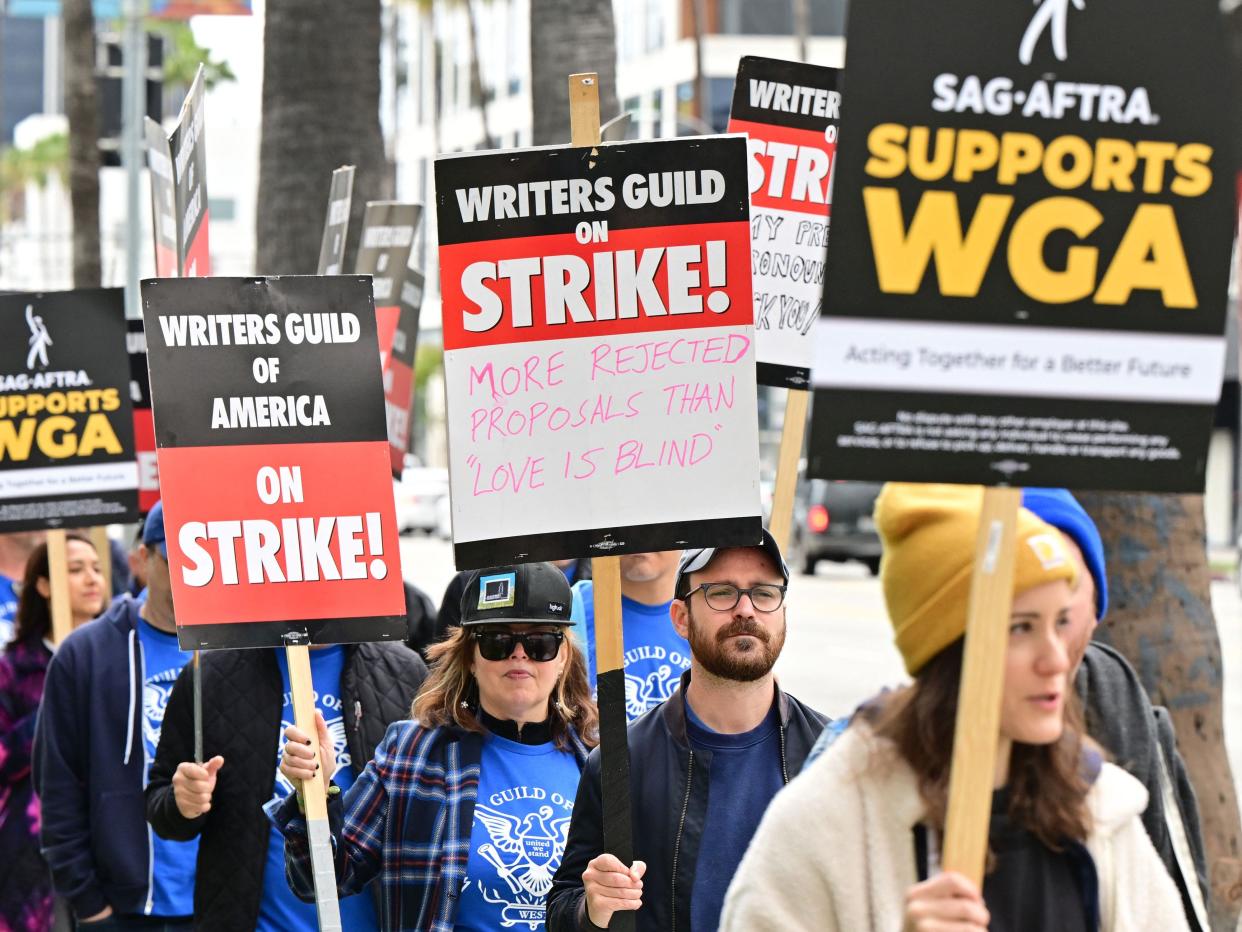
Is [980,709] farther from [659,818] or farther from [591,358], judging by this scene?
[591,358]

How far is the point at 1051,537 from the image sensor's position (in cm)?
311

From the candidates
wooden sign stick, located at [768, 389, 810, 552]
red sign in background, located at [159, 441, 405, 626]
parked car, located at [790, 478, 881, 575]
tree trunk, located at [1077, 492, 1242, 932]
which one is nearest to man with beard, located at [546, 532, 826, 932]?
wooden sign stick, located at [768, 389, 810, 552]

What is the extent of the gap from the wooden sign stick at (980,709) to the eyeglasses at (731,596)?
1.73 metres

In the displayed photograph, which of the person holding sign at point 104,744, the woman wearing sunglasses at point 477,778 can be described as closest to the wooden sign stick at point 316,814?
the woman wearing sunglasses at point 477,778

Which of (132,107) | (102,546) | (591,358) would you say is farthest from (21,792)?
(132,107)

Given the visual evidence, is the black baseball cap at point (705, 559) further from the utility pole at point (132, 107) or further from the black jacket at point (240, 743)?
the utility pole at point (132, 107)

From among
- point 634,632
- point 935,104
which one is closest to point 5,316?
point 634,632

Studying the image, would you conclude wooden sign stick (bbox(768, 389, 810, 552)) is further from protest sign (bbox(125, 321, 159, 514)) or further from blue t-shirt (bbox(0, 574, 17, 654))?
protest sign (bbox(125, 321, 159, 514))

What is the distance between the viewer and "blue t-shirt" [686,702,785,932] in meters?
4.34

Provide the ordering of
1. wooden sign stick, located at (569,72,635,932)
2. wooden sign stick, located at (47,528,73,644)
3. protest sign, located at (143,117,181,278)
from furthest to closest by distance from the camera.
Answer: wooden sign stick, located at (47,528,73,644) → protest sign, located at (143,117,181,278) → wooden sign stick, located at (569,72,635,932)

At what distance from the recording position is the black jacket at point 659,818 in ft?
14.3

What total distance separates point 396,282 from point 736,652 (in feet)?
13.8

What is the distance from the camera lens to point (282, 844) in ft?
18.7

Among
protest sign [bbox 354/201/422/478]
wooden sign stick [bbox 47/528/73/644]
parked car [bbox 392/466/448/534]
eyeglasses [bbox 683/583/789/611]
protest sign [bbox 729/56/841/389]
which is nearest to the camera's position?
eyeglasses [bbox 683/583/789/611]
